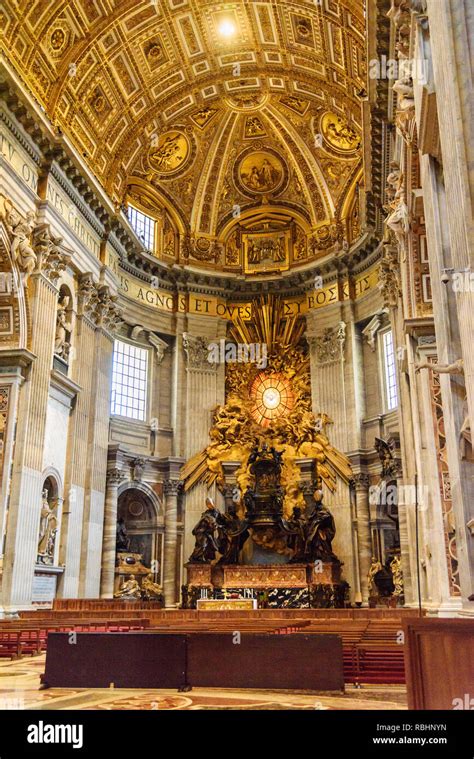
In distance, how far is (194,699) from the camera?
555 cm

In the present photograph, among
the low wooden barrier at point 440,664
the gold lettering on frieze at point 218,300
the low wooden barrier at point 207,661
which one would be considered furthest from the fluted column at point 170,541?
the low wooden barrier at point 440,664

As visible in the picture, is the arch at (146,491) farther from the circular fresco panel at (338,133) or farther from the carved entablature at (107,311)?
the circular fresco panel at (338,133)

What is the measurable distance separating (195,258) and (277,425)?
7.03 m

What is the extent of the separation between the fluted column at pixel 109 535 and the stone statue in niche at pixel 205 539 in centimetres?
233

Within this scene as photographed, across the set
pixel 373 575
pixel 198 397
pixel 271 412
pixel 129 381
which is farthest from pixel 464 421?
pixel 271 412

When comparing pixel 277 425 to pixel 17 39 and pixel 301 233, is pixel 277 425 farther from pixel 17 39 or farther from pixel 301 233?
pixel 17 39

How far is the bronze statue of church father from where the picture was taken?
63.0 feet

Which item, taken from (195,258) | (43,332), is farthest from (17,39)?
(195,258)

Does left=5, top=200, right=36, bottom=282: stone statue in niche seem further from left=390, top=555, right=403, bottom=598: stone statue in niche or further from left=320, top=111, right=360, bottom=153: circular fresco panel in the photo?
left=390, top=555, right=403, bottom=598: stone statue in niche

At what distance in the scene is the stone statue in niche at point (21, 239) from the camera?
1527cm

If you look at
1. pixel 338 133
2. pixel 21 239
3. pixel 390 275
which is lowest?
pixel 21 239

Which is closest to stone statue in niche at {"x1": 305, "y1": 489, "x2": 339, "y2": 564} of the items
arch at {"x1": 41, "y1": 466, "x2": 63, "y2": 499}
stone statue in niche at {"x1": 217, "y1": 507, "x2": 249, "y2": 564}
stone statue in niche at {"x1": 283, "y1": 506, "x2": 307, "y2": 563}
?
stone statue in niche at {"x1": 283, "y1": 506, "x2": 307, "y2": 563}

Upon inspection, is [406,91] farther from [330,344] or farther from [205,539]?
[205,539]

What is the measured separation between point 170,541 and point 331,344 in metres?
8.39
